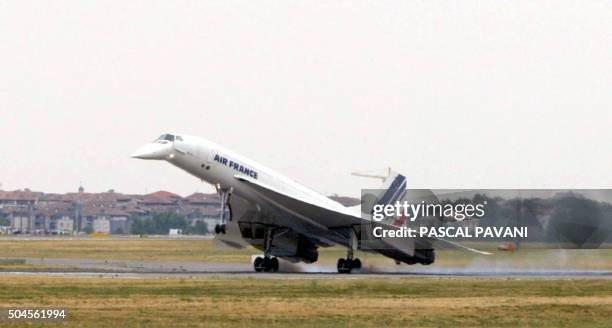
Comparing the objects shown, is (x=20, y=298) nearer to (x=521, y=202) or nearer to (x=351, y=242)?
(x=351, y=242)

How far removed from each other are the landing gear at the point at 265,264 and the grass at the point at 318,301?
8.04 m

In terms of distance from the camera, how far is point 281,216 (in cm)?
5072

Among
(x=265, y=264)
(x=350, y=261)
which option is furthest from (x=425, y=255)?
(x=265, y=264)

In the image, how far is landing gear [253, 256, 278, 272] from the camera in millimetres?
51094

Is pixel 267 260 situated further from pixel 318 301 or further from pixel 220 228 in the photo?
pixel 318 301

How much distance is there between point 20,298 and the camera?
107ft

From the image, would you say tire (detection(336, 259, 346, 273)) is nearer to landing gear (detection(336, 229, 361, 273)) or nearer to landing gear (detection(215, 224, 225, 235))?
landing gear (detection(336, 229, 361, 273))

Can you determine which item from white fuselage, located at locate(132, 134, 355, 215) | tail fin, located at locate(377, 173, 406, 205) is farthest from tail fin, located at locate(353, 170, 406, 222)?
white fuselage, located at locate(132, 134, 355, 215)

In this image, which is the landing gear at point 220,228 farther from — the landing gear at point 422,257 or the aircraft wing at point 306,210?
the landing gear at point 422,257

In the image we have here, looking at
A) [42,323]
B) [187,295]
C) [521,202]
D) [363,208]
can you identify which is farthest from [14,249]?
[42,323]

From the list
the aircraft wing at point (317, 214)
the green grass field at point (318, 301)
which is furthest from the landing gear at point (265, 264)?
the green grass field at point (318, 301)

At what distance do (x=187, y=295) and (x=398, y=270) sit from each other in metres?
20.5

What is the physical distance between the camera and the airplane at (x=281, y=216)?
156 ft

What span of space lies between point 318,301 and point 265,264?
17999 mm
